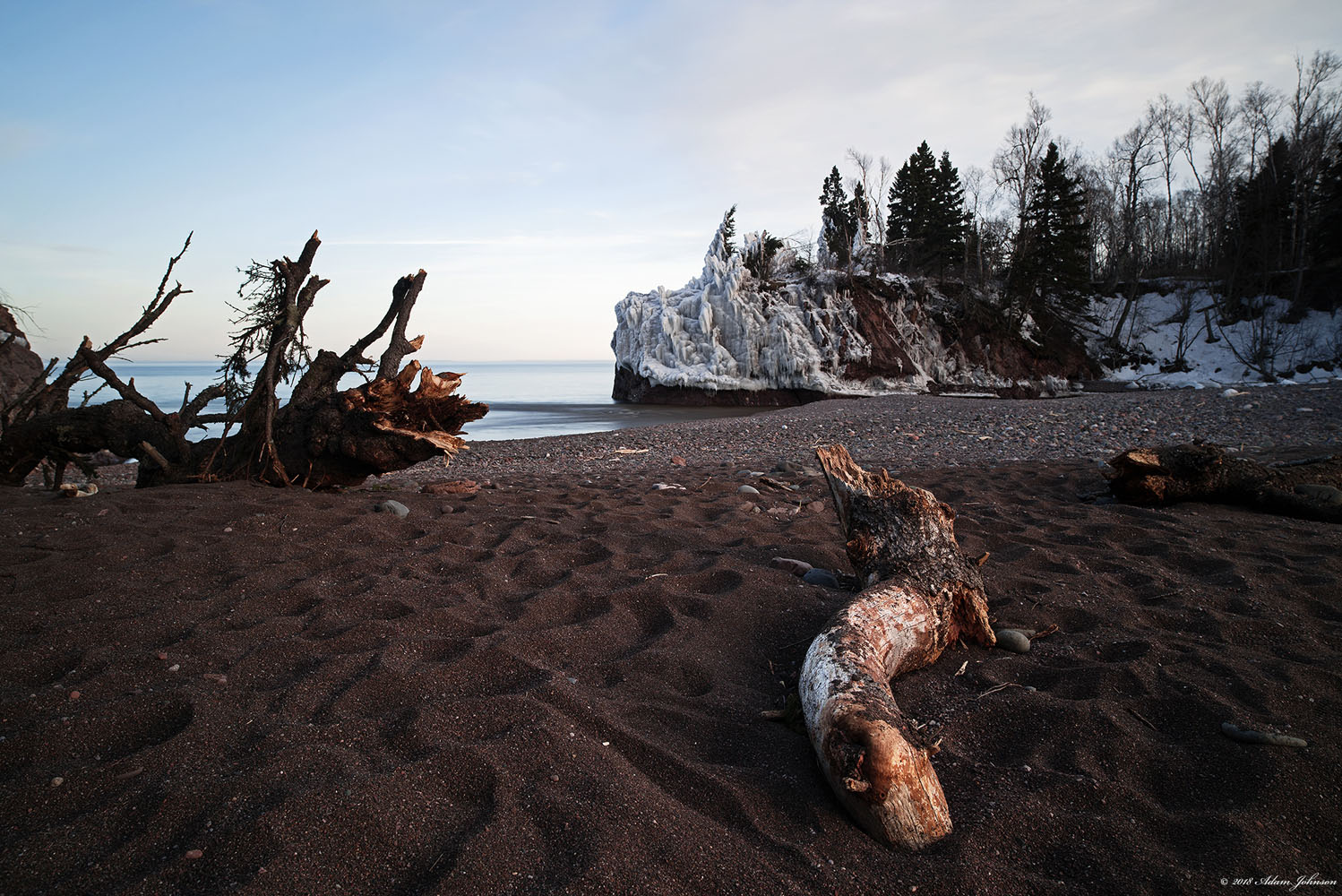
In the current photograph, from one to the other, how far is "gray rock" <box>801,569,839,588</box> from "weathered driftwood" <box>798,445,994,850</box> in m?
0.40

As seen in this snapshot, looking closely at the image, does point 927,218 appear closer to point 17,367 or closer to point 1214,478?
point 1214,478

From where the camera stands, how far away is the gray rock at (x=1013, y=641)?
3.07 m

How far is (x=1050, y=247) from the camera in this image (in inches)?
1076

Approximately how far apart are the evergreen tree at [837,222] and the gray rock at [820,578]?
84.0ft

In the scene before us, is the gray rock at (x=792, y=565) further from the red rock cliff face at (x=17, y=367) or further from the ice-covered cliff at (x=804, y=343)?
the ice-covered cliff at (x=804, y=343)

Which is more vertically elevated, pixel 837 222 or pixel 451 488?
pixel 837 222

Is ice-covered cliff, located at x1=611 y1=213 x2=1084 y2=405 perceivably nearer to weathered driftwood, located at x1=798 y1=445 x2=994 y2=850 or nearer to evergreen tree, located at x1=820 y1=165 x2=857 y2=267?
evergreen tree, located at x1=820 y1=165 x2=857 y2=267

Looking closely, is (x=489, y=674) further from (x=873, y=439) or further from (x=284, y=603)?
(x=873, y=439)

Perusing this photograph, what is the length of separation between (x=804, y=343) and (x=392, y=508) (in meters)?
22.4

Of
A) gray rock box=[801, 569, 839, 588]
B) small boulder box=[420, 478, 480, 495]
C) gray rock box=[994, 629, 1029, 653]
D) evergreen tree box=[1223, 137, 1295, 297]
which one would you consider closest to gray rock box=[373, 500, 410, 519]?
small boulder box=[420, 478, 480, 495]

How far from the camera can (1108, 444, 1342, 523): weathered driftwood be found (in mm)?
5215

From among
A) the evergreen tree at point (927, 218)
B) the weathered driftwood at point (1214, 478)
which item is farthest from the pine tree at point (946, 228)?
the weathered driftwood at point (1214, 478)

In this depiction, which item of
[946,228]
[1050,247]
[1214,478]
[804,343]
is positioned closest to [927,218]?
[946,228]

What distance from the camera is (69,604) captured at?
3.10 meters
